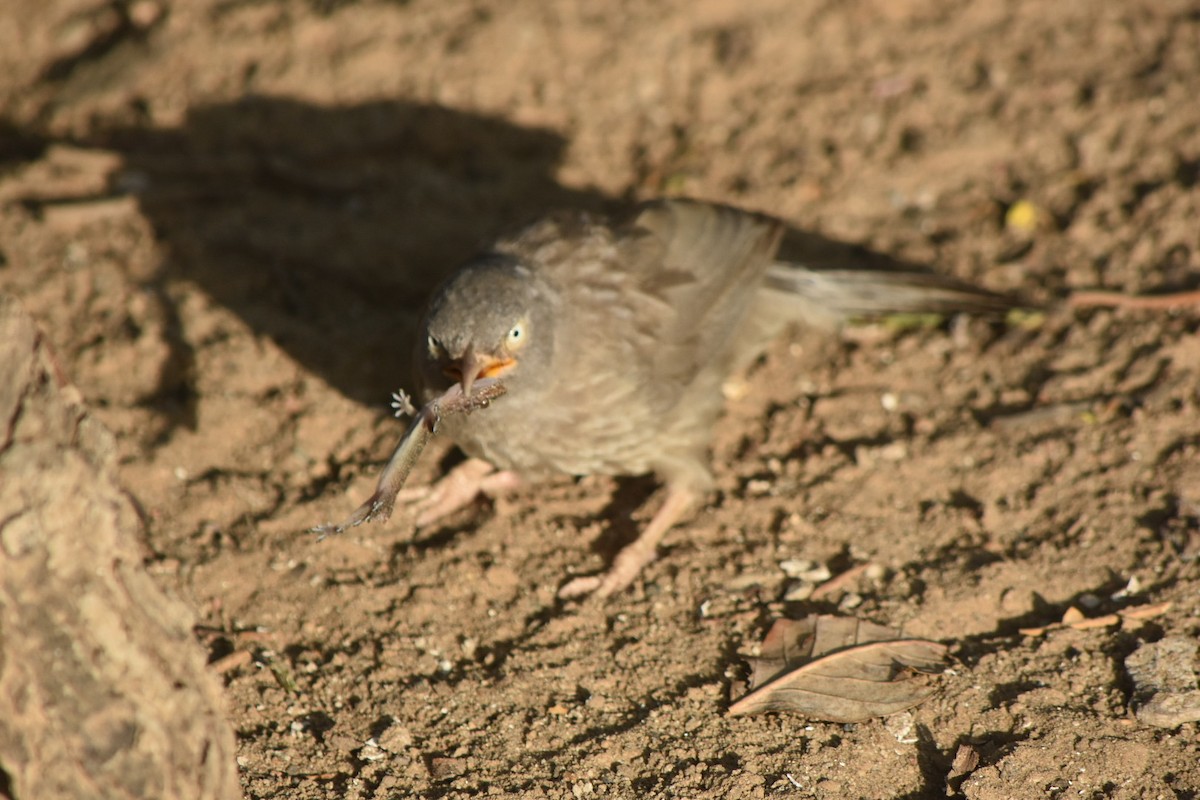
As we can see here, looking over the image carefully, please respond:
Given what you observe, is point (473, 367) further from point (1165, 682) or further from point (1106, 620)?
point (1165, 682)

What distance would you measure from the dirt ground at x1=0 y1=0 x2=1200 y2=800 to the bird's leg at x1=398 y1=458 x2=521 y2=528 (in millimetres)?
79

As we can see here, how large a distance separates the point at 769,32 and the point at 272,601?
454 centimetres

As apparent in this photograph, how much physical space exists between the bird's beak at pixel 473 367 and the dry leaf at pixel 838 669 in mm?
1453

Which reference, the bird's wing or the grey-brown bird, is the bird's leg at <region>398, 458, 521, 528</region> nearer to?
the grey-brown bird

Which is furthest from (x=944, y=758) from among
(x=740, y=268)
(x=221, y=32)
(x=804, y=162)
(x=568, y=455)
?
(x=221, y=32)

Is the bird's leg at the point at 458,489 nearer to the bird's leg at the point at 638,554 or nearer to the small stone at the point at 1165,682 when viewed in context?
the bird's leg at the point at 638,554

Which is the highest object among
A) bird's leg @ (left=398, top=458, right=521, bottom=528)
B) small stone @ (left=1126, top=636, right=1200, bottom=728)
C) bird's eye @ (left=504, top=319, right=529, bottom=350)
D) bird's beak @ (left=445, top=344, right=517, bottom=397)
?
bird's eye @ (left=504, top=319, right=529, bottom=350)

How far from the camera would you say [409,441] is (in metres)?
3.83

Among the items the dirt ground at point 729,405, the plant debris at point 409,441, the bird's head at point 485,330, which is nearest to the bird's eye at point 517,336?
the bird's head at point 485,330

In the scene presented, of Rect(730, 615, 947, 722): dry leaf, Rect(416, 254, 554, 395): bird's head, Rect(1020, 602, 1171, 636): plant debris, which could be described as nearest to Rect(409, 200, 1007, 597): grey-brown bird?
Rect(416, 254, 554, 395): bird's head

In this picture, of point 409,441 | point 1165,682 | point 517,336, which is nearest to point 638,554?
point 517,336

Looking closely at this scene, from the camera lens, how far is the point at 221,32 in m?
6.77

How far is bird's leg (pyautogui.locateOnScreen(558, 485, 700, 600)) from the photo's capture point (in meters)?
4.34

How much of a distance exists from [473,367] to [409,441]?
447 millimetres
